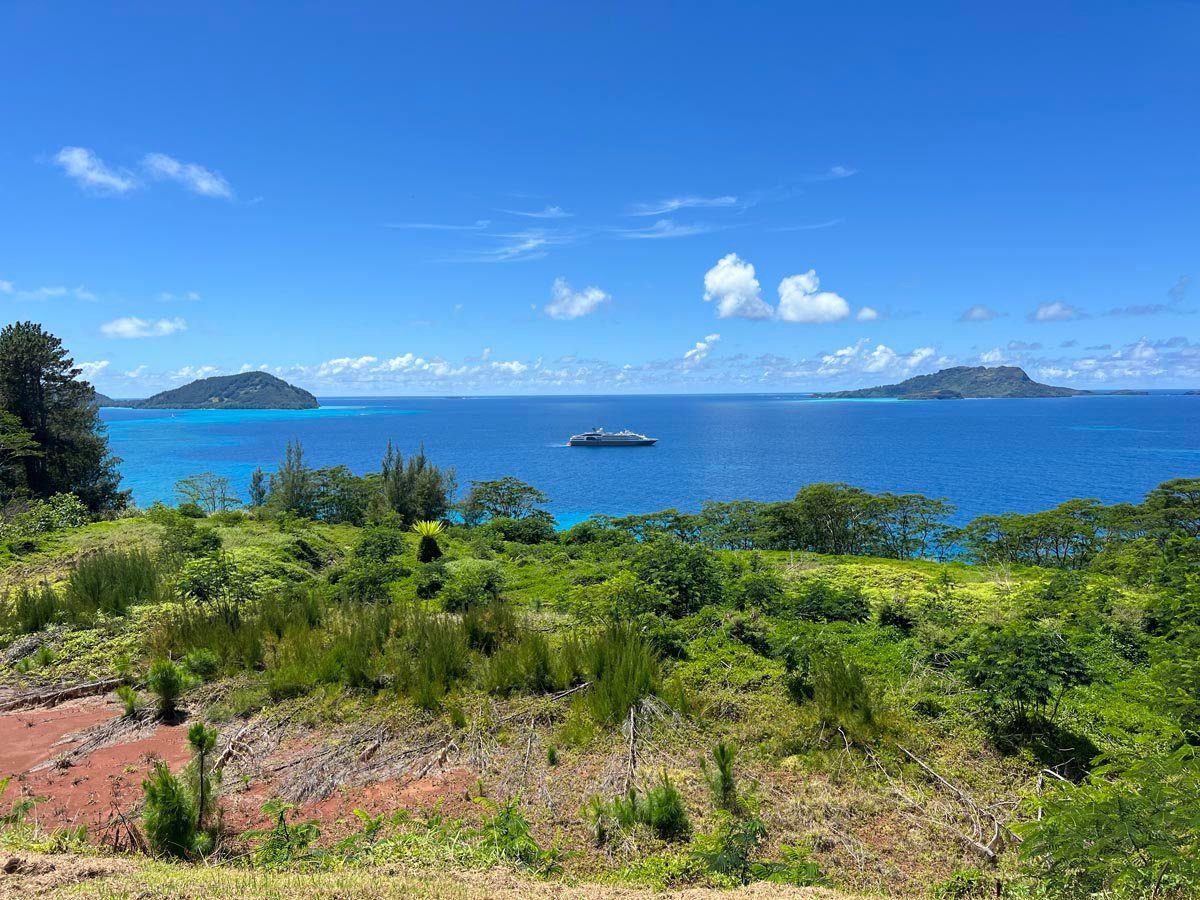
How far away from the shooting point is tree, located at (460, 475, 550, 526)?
108 feet

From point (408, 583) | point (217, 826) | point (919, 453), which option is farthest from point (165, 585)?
point (919, 453)

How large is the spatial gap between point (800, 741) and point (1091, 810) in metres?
2.52

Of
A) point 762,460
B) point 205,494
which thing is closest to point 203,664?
point 205,494

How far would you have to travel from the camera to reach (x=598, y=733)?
18.1ft

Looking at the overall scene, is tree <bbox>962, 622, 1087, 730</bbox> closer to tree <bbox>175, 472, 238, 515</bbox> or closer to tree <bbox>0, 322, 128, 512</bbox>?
tree <bbox>175, 472, 238, 515</bbox>

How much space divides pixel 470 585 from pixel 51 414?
32676mm

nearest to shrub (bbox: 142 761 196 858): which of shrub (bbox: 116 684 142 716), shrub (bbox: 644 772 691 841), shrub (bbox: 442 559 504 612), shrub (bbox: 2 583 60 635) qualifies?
shrub (bbox: 116 684 142 716)

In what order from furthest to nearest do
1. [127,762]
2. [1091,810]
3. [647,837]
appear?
[127,762] < [647,837] < [1091,810]

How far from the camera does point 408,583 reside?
1174 cm

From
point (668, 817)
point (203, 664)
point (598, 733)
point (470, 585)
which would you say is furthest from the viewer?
point (470, 585)

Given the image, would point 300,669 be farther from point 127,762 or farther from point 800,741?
point 800,741

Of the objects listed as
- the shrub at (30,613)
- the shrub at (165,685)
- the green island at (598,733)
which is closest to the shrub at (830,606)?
the green island at (598,733)

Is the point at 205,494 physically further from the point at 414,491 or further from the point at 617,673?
the point at 617,673

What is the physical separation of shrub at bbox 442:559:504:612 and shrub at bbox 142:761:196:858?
16.0 ft
